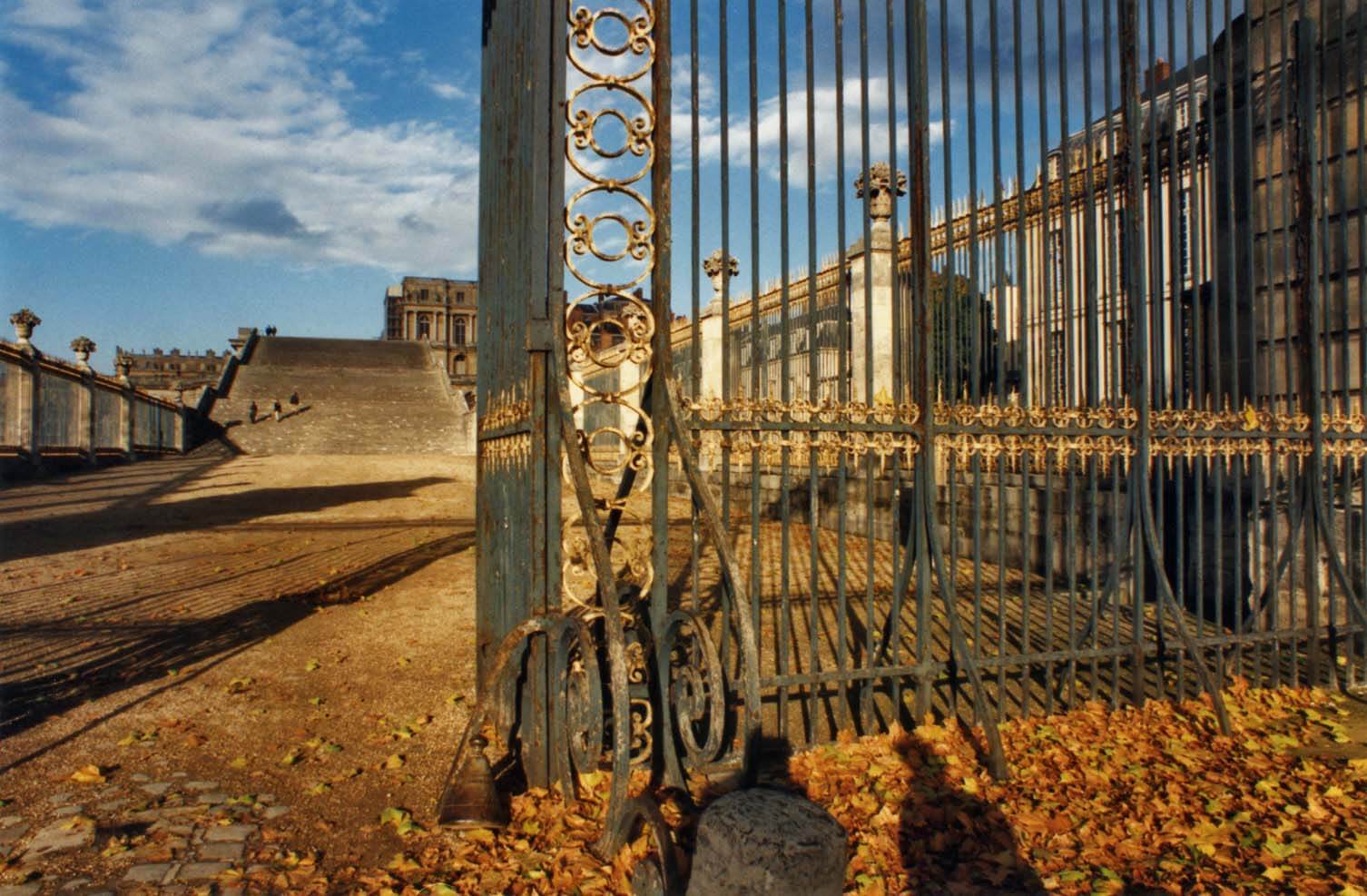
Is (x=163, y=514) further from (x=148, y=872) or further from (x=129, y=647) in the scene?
(x=148, y=872)

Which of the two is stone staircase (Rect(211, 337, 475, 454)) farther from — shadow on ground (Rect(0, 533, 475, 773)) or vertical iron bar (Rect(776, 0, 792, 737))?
vertical iron bar (Rect(776, 0, 792, 737))

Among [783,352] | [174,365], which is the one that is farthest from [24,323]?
[174,365]

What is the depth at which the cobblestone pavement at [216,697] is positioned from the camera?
342 cm

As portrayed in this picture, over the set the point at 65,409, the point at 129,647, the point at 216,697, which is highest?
the point at 65,409

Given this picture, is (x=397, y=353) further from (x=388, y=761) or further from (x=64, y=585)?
(x=388, y=761)

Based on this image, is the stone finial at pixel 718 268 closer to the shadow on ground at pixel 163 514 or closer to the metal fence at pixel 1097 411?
the metal fence at pixel 1097 411

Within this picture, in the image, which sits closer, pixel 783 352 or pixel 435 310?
pixel 783 352

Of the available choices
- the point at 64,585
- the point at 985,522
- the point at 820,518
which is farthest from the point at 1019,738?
the point at 820,518

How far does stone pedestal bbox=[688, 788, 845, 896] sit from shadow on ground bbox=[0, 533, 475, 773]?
3.72 m

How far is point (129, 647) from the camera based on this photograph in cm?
606

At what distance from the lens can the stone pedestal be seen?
209 cm

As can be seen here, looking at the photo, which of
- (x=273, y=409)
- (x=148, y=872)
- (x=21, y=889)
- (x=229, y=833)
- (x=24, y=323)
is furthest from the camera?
(x=273, y=409)

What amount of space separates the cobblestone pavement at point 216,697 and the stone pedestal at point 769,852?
1792 mm

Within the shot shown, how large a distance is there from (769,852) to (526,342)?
231 cm
